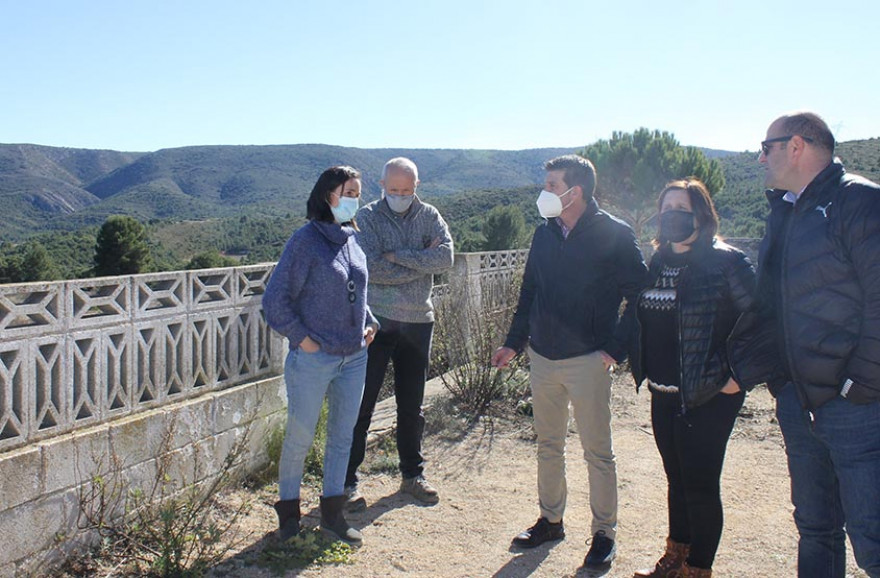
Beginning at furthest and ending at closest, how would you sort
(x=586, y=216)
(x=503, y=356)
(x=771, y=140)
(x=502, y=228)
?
(x=502, y=228)
(x=503, y=356)
(x=586, y=216)
(x=771, y=140)

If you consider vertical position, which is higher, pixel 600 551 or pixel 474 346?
pixel 474 346

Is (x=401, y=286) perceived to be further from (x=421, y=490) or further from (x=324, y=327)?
(x=421, y=490)

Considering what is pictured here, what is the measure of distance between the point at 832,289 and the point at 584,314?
46.5 inches

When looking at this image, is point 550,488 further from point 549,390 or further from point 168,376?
point 168,376

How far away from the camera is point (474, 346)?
A: 620 cm

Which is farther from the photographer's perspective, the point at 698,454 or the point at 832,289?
the point at 698,454

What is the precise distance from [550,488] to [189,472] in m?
1.88

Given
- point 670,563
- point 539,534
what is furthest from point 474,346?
point 670,563

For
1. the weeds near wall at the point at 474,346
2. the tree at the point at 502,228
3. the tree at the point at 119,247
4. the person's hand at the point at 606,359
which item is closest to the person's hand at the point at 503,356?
the person's hand at the point at 606,359

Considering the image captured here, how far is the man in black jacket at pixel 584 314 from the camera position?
3213 mm

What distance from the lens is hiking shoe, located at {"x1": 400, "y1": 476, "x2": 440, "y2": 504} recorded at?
13.4 ft

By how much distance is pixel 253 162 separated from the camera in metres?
145

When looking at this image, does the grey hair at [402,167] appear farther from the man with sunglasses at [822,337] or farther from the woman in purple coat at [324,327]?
the man with sunglasses at [822,337]

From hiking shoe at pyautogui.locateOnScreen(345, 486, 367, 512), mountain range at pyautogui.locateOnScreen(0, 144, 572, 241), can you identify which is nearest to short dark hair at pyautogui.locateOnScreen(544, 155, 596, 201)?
hiking shoe at pyautogui.locateOnScreen(345, 486, 367, 512)
